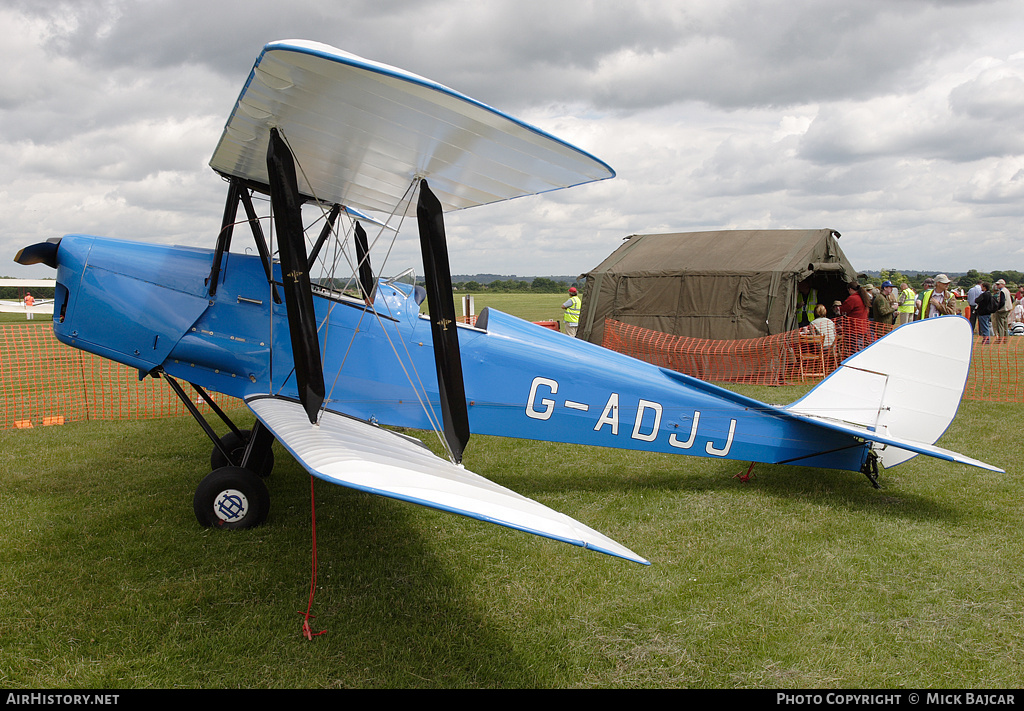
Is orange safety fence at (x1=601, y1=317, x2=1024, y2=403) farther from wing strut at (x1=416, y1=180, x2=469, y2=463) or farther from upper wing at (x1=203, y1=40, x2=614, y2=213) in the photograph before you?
wing strut at (x1=416, y1=180, x2=469, y2=463)

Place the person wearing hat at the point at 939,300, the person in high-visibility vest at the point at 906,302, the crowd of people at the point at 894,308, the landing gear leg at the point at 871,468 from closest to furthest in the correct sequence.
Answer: the landing gear leg at the point at 871,468 → the crowd of people at the point at 894,308 → the person wearing hat at the point at 939,300 → the person in high-visibility vest at the point at 906,302

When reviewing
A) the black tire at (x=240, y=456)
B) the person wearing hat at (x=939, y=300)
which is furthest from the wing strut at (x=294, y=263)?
the person wearing hat at (x=939, y=300)

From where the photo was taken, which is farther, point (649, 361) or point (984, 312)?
point (984, 312)

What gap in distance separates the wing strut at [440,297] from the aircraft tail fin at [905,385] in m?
2.86

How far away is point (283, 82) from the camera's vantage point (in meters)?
3.06

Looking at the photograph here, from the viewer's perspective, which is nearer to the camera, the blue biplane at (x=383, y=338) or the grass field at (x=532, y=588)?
the grass field at (x=532, y=588)

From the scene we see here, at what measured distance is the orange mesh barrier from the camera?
8.18 metres

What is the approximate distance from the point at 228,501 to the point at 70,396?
6359mm

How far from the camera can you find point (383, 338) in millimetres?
4680

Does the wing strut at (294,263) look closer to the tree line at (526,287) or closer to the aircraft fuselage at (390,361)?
the aircraft fuselage at (390,361)

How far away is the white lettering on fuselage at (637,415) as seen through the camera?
16.0 feet

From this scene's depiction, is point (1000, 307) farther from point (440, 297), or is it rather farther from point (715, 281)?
point (440, 297)

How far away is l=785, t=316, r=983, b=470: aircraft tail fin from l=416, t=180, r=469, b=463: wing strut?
9.38 ft

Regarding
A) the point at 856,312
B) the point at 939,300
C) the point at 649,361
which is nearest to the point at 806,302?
the point at 856,312
